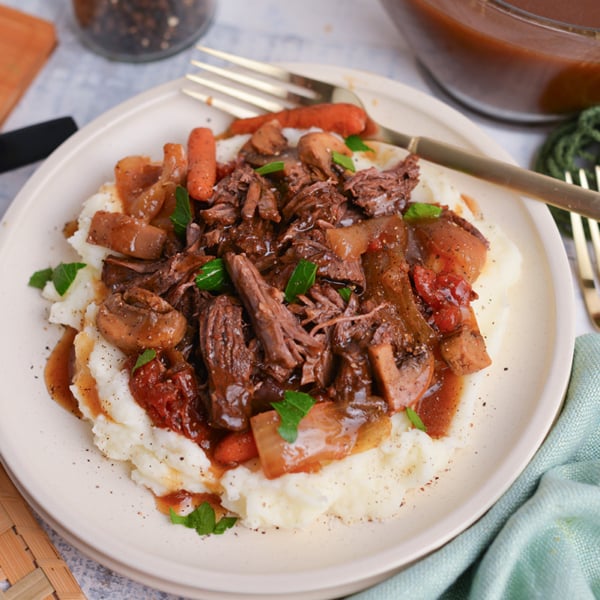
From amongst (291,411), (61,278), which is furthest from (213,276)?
(61,278)

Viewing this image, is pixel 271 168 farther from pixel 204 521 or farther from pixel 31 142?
pixel 204 521

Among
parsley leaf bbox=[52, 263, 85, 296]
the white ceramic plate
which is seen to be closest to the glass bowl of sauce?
the white ceramic plate

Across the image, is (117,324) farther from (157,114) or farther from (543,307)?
(543,307)

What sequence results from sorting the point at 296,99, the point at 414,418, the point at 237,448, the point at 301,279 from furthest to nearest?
the point at 296,99, the point at 301,279, the point at 414,418, the point at 237,448

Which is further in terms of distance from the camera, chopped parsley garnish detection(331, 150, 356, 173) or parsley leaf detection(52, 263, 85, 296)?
chopped parsley garnish detection(331, 150, 356, 173)

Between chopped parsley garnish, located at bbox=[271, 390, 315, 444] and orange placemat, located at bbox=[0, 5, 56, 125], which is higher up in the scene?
orange placemat, located at bbox=[0, 5, 56, 125]

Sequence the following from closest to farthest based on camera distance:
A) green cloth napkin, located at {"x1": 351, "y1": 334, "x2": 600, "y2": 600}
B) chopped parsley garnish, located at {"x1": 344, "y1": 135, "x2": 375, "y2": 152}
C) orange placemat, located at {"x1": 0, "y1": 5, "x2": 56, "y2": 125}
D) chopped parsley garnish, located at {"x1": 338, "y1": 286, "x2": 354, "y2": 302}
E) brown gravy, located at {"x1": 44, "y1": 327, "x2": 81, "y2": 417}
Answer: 1. green cloth napkin, located at {"x1": 351, "y1": 334, "x2": 600, "y2": 600}
2. chopped parsley garnish, located at {"x1": 338, "y1": 286, "x2": 354, "y2": 302}
3. brown gravy, located at {"x1": 44, "y1": 327, "x2": 81, "y2": 417}
4. chopped parsley garnish, located at {"x1": 344, "y1": 135, "x2": 375, "y2": 152}
5. orange placemat, located at {"x1": 0, "y1": 5, "x2": 56, "y2": 125}

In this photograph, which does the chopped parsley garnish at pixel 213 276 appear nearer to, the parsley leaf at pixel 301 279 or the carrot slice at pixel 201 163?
the parsley leaf at pixel 301 279

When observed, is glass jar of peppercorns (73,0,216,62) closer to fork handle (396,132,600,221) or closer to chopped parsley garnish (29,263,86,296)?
fork handle (396,132,600,221)
